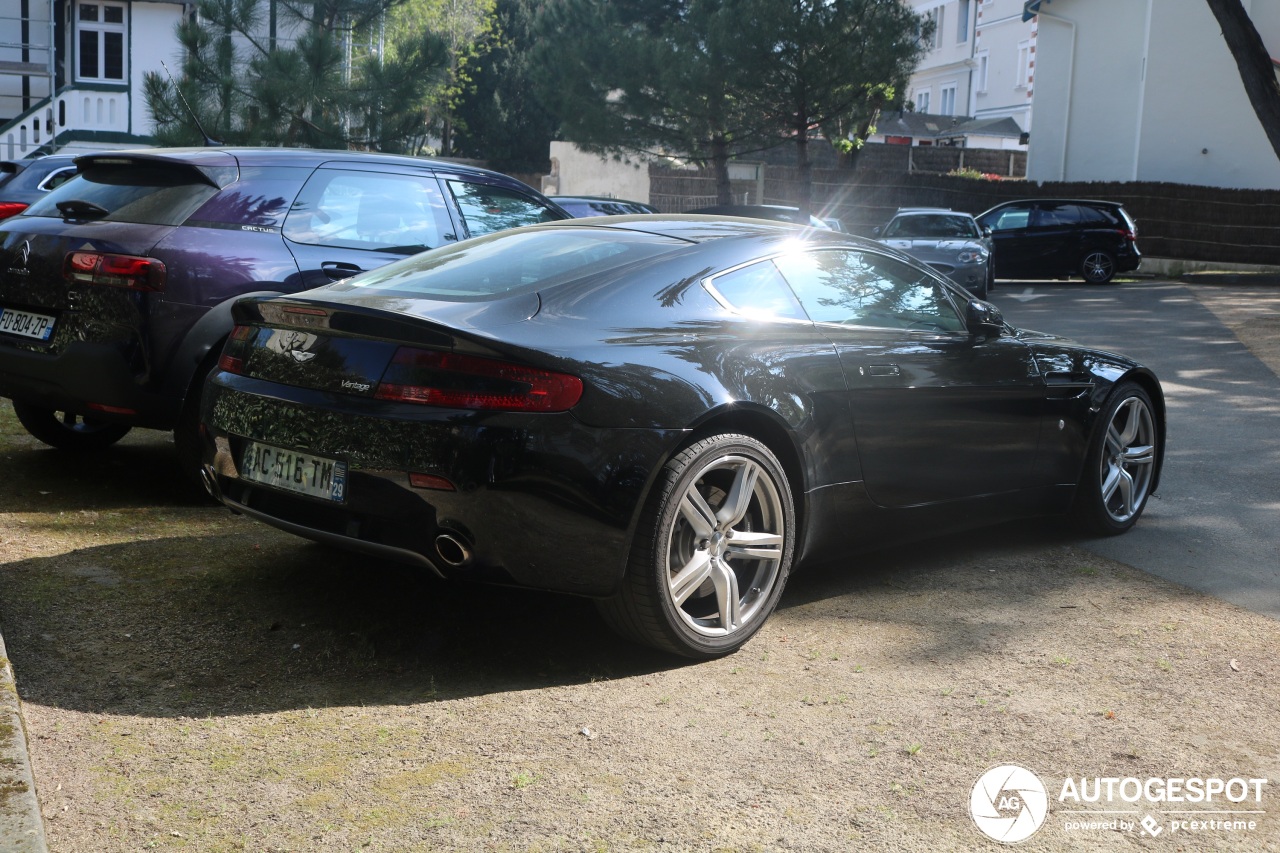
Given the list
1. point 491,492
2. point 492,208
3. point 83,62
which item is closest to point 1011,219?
point 83,62

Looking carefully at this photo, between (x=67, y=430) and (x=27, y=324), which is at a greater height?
(x=27, y=324)

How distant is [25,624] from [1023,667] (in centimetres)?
329

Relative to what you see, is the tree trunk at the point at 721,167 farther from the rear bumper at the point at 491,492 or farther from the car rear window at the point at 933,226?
the rear bumper at the point at 491,492

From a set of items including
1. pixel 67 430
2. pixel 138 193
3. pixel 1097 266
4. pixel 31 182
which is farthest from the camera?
pixel 1097 266

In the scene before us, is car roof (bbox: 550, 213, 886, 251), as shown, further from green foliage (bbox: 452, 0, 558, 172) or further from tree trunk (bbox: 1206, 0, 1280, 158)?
green foliage (bbox: 452, 0, 558, 172)

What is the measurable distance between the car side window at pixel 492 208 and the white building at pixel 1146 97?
29.3 meters

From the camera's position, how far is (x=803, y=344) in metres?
4.86

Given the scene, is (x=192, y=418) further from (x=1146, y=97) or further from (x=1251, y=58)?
(x=1146, y=97)

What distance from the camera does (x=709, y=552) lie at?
4.43 m

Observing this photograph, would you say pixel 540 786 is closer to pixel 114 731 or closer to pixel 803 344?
pixel 114 731

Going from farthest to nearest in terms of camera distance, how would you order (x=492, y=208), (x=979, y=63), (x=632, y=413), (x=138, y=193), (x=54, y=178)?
1. (x=979, y=63)
2. (x=54, y=178)
3. (x=492, y=208)
4. (x=138, y=193)
5. (x=632, y=413)

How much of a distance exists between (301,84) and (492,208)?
1493cm

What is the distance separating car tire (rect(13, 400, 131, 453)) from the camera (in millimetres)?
7184

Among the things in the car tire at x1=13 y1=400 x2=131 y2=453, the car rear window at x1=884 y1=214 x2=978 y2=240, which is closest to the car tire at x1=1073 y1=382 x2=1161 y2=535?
the car tire at x1=13 y1=400 x2=131 y2=453
